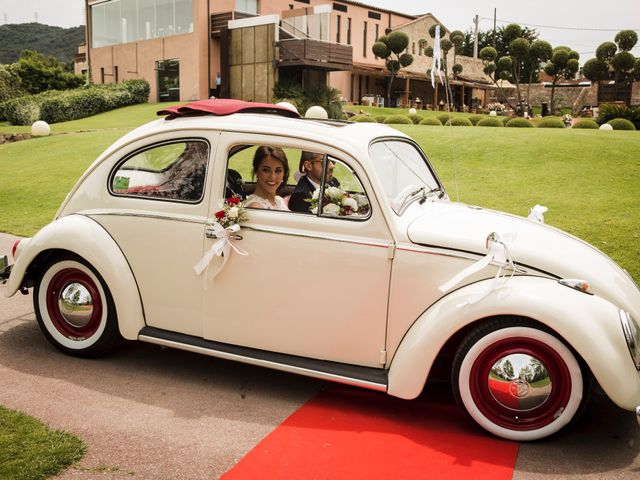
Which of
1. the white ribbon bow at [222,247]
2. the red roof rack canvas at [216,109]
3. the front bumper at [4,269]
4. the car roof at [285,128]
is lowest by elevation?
the front bumper at [4,269]

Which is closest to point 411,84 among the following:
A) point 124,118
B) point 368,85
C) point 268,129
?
point 368,85

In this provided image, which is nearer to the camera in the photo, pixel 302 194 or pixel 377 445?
pixel 377 445

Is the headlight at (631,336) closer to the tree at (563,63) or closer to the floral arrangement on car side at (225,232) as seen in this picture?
the floral arrangement on car side at (225,232)

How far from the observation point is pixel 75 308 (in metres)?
4.74

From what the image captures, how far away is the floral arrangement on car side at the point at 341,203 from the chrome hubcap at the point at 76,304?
1.98m

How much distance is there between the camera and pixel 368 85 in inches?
1969

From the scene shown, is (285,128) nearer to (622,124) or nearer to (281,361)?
(281,361)

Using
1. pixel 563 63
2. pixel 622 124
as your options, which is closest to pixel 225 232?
pixel 622 124

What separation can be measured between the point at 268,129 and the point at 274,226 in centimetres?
69

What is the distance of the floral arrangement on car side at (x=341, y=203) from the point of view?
3920 mm

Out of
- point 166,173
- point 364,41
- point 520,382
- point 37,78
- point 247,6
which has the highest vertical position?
point 247,6

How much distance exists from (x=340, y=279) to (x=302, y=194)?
2.40 feet

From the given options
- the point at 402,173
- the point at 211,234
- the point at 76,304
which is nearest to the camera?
the point at 211,234

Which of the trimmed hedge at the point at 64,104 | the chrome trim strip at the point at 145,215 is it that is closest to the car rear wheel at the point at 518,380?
the chrome trim strip at the point at 145,215
